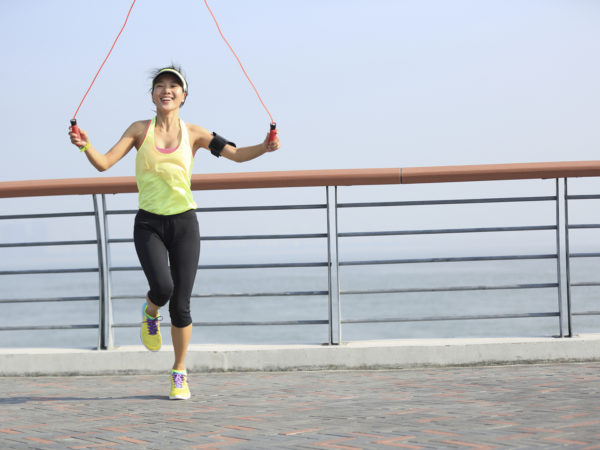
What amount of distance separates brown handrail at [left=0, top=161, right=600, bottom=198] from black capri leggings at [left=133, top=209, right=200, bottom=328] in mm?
668

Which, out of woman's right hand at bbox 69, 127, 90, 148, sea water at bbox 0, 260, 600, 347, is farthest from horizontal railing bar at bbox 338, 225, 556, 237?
sea water at bbox 0, 260, 600, 347

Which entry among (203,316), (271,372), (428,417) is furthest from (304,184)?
(203,316)

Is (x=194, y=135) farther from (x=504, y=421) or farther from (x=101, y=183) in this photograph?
(x=504, y=421)

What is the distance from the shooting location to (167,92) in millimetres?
5039

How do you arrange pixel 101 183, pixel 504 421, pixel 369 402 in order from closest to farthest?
pixel 504 421 → pixel 369 402 → pixel 101 183

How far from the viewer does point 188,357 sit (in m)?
6.01

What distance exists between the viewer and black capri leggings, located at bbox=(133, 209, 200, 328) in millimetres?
4926

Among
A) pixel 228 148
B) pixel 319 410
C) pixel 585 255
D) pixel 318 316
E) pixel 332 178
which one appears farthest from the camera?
pixel 318 316

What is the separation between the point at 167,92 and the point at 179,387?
5.43 feet

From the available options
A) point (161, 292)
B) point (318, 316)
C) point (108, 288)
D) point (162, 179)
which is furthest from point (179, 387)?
point (318, 316)

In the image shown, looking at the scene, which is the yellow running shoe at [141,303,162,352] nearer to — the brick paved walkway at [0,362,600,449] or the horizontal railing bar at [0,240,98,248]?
the brick paved walkway at [0,362,600,449]

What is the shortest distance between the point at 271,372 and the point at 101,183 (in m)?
1.66

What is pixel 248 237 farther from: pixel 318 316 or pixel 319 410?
pixel 318 316

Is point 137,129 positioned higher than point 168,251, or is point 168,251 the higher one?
point 137,129
